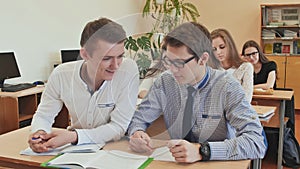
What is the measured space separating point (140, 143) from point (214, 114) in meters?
0.31

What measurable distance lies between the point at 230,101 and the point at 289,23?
4818mm

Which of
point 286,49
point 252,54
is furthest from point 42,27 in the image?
point 286,49

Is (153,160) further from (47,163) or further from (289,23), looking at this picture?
(289,23)

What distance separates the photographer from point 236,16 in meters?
6.08

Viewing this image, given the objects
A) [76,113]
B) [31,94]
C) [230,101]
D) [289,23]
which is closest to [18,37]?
[31,94]

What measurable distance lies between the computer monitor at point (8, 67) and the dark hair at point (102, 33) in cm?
239

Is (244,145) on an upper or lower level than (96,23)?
lower

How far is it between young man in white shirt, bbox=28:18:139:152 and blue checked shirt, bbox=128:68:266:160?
3.2 inches

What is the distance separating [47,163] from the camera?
1256 mm

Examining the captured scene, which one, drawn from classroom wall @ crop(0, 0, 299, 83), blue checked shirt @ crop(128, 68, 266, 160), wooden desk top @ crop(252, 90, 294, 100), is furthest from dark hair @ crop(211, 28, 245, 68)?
blue checked shirt @ crop(128, 68, 266, 160)

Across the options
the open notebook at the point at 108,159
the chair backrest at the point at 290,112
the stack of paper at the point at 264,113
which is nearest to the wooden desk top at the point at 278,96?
the chair backrest at the point at 290,112

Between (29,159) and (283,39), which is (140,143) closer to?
(29,159)

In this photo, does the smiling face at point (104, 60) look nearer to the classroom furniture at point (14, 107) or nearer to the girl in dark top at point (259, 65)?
the classroom furniture at point (14, 107)

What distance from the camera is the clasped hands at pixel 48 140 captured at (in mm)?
1371
